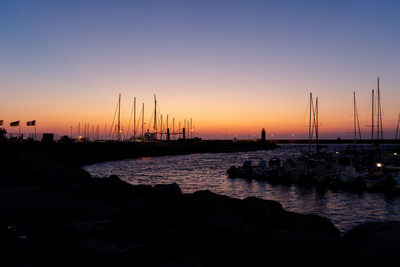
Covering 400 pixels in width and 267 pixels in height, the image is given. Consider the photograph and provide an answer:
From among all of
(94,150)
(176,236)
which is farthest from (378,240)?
(94,150)

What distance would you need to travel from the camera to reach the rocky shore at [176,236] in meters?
5.46

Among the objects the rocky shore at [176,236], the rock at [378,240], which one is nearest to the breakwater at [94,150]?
the rocky shore at [176,236]

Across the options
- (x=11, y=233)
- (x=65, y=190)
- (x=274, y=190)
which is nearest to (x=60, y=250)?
(x=11, y=233)

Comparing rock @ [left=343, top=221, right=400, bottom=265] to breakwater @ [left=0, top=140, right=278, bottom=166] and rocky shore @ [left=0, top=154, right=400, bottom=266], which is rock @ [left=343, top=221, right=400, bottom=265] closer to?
rocky shore @ [left=0, top=154, right=400, bottom=266]

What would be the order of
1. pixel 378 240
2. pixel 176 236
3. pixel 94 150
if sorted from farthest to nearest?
pixel 94 150, pixel 176 236, pixel 378 240

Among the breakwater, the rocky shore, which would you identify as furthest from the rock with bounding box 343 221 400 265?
the breakwater

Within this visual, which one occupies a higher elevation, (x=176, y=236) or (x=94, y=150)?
(x=94, y=150)

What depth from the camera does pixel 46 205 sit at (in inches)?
404

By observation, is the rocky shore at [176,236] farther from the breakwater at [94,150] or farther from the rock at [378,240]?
the breakwater at [94,150]

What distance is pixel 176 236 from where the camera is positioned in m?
7.20

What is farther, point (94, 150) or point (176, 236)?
point (94, 150)

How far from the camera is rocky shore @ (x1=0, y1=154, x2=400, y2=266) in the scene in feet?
17.9

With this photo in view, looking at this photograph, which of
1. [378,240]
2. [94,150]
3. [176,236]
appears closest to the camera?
[378,240]

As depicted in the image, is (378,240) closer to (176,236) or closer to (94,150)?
(176,236)
